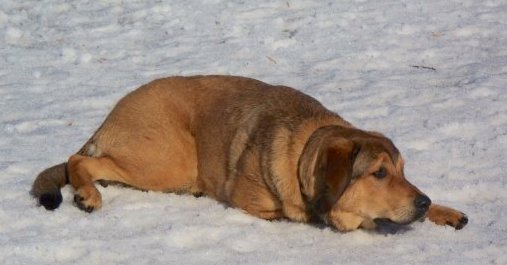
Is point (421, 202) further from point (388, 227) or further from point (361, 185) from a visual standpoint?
point (388, 227)

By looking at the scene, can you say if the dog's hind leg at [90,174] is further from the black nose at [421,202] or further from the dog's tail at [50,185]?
the black nose at [421,202]

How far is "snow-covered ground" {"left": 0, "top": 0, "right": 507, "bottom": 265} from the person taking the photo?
17.4 ft

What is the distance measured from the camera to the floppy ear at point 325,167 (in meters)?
5.23

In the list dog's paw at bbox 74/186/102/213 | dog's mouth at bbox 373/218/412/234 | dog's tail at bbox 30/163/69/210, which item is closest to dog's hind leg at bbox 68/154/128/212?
dog's paw at bbox 74/186/102/213

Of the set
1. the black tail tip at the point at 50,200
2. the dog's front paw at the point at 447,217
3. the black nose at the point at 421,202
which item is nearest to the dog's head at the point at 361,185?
the black nose at the point at 421,202

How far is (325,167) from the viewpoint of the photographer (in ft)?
17.4

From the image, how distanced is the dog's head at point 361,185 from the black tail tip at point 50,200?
1835 mm

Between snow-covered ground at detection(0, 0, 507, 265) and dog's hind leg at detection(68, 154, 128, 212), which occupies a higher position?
dog's hind leg at detection(68, 154, 128, 212)

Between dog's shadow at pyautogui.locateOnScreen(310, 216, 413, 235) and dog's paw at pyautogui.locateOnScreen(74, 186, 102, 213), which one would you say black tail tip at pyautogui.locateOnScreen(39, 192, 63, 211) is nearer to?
dog's paw at pyautogui.locateOnScreen(74, 186, 102, 213)

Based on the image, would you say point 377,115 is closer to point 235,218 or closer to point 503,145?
point 503,145

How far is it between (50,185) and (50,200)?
8.7 inches

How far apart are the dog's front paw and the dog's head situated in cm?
39

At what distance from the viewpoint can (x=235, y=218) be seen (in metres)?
5.75

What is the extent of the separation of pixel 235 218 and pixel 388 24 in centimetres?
519
